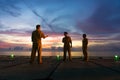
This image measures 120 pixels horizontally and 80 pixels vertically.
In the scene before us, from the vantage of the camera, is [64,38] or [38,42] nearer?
[38,42]

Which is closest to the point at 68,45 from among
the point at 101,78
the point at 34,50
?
the point at 34,50

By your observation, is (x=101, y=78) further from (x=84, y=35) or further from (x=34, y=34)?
(x=84, y=35)

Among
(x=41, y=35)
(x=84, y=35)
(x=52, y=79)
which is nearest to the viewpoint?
(x=52, y=79)

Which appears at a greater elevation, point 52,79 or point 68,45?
point 68,45

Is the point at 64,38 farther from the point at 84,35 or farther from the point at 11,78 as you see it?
the point at 11,78

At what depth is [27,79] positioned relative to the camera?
9.78 metres

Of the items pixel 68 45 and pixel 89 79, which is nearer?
pixel 89 79

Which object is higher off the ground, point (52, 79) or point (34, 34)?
point (34, 34)

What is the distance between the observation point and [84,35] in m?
27.1

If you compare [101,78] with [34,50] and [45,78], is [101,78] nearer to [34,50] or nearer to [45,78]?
[45,78]

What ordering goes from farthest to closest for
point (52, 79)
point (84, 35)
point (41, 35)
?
point (84, 35) → point (41, 35) → point (52, 79)

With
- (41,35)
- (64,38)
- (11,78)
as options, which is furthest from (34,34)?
(11,78)

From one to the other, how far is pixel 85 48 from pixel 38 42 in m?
7.68

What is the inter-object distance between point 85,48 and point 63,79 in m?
18.1
